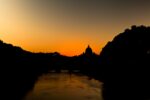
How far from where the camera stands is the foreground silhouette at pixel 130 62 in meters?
86.8

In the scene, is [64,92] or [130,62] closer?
[64,92]

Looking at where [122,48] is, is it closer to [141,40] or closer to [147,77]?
[141,40]

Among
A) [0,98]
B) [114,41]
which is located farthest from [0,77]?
[114,41]

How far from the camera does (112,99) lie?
204ft

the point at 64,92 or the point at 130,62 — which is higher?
the point at 130,62

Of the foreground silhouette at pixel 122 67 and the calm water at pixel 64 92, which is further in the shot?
the foreground silhouette at pixel 122 67

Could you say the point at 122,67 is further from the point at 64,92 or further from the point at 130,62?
the point at 64,92

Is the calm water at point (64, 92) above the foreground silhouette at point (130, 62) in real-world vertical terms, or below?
below

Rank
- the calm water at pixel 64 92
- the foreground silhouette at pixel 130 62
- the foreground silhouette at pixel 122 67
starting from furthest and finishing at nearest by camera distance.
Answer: the foreground silhouette at pixel 130 62 < the foreground silhouette at pixel 122 67 < the calm water at pixel 64 92

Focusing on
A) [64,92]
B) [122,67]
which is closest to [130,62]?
[122,67]

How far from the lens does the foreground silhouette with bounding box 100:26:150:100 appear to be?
8681 cm

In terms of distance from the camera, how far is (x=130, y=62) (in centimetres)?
11000

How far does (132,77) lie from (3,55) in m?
47.9

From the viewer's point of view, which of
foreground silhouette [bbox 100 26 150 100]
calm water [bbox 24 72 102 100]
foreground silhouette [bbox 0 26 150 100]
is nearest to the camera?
calm water [bbox 24 72 102 100]
